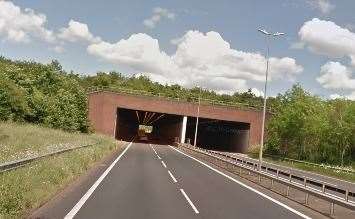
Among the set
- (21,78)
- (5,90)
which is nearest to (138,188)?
(5,90)

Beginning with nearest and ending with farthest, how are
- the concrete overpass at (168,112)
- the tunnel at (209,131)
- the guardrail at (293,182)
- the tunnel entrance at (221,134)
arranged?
1. the guardrail at (293,182)
2. the concrete overpass at (168,112)
3. the tunnel at (209,131)
4. the tunnel entrance at (221,134)

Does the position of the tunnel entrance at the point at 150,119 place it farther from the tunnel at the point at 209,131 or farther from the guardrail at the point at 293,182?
the guardrail at the point at 293,182

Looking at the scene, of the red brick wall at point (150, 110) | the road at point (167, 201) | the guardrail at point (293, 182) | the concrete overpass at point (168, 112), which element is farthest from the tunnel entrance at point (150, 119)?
the road at point (167, 201)

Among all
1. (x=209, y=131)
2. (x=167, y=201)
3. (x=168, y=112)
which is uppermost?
(x=168, y=112)

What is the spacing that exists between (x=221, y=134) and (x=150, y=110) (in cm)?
2576

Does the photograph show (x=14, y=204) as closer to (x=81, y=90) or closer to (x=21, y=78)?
(x=21, y=78)

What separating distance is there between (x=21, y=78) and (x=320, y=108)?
4528 cm

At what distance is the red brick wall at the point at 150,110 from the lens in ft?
252

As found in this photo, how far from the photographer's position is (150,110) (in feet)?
258

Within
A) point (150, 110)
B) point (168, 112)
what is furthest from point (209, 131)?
point (150, 110)

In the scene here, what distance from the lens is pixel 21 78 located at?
67.8 metres

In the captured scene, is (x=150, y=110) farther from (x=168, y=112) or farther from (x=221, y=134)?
(x=221, y=134)

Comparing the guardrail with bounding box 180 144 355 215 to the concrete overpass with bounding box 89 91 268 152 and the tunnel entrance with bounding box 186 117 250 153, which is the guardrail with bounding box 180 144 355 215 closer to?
the concrete overpass with bounding box 89 91 268 152

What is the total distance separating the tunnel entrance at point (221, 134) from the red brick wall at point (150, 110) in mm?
2259
